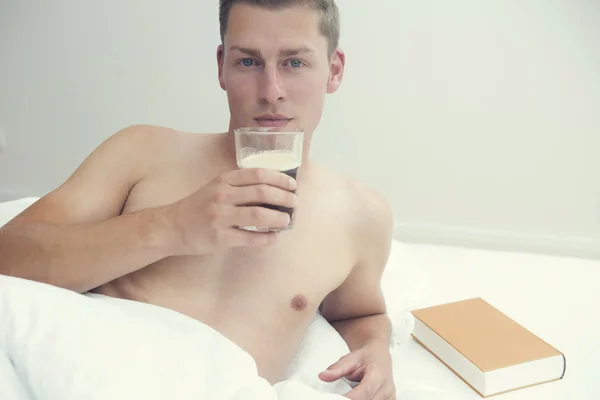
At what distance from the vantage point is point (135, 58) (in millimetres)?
2336

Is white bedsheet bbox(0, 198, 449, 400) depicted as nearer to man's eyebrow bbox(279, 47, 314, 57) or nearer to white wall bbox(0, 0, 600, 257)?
man's eyebrow bbox(279, 47, 314, 57)

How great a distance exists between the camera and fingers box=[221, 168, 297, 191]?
0.80m

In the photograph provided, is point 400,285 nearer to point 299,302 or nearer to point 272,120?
point 299,302

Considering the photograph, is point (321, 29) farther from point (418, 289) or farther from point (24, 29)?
point (24, 29)

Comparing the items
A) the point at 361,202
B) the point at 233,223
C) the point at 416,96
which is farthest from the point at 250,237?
the point at 416,96

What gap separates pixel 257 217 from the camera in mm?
811

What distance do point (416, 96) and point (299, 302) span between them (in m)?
1.33

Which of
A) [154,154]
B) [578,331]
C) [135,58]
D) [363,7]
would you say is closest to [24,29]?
[135,58]

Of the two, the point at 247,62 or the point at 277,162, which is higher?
the point at 247,62

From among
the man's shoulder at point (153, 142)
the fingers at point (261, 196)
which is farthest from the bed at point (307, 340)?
the man's shoulder at point (153, 142)

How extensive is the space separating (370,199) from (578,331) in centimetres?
58

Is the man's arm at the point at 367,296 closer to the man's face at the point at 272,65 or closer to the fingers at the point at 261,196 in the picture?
the man's face at the point at 272,65

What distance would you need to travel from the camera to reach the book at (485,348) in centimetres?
107

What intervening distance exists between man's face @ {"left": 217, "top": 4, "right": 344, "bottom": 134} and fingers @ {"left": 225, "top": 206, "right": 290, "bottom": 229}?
264 millimetres
